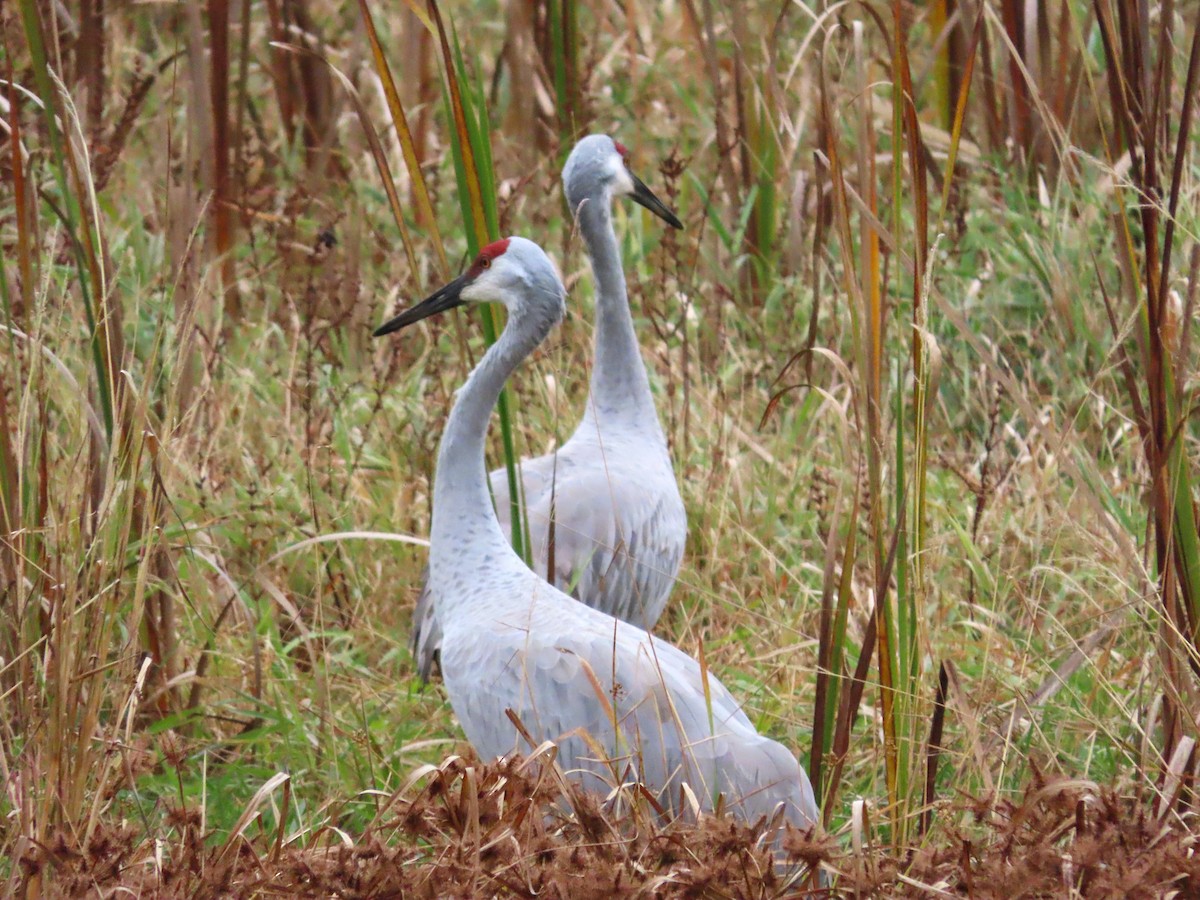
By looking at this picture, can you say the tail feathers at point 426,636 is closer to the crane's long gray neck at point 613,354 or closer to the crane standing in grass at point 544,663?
the crane standing in grass at point 544,663

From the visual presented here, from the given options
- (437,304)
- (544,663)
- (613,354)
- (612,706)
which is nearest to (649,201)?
(613,354)

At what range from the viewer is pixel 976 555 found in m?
3.41

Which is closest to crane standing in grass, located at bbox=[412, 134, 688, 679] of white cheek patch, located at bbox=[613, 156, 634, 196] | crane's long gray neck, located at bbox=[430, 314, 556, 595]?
white cheek patch, located at bbox=[613, 156, 634, 196]

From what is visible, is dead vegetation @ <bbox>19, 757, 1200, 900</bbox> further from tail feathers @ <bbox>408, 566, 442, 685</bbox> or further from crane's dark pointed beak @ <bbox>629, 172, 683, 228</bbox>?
crane's dark pointed beak @ <bbox>629, 172, 683, 228</bbox>

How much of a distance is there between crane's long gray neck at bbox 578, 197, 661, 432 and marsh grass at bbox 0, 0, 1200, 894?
0.14 m

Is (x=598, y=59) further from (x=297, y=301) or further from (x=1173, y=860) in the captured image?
(x=1173, y=860)

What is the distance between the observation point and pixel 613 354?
4.00 meters

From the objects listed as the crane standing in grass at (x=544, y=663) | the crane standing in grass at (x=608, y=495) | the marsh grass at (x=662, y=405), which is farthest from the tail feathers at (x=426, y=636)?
the crane standing in grass at (x=544, y=663)

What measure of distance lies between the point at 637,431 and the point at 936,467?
0.81 m

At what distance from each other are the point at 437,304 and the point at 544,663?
31.5 inches

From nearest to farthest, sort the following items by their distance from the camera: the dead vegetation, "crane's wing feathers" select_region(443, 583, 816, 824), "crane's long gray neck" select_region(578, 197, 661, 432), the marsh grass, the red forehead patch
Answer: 1. the dead vegetation
2. the marsh grass
3. "crane's wing feathers" select_region(443, 583, 816, 824)
4. the red forehead patch
5. "crane's long gray neck" select_region(578, 197, 661, 432)

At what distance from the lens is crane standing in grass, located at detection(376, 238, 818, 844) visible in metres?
2.60

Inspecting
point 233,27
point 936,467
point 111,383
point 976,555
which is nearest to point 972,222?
point 936,467

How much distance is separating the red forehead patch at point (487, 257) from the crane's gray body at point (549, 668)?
0.8 inches
